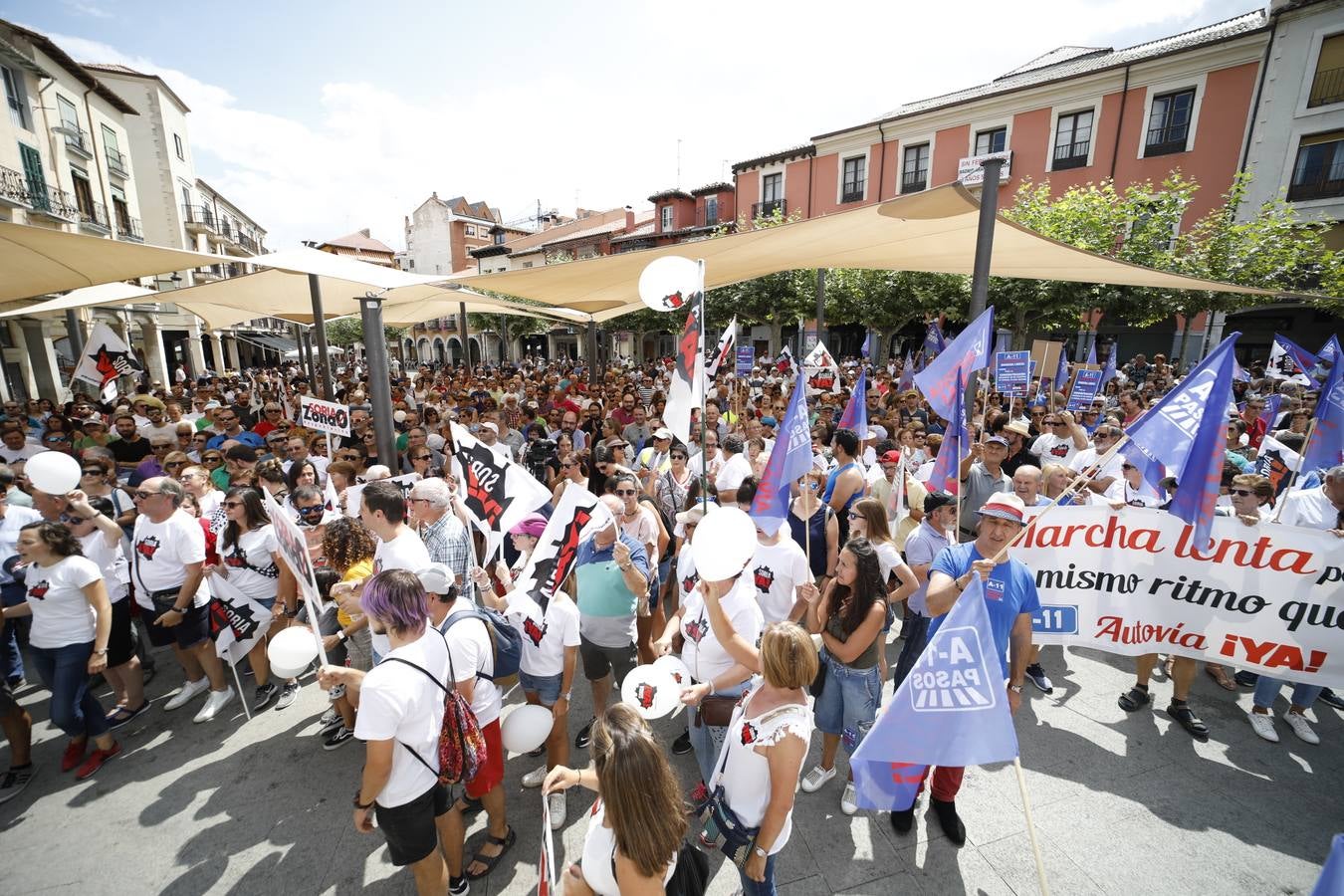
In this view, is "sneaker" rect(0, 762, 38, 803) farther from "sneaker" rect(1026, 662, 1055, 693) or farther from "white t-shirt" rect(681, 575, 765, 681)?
"sneaker" rect(1026, 662, 1055, 693)

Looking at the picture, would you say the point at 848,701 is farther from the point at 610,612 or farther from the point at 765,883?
the point at 610,612

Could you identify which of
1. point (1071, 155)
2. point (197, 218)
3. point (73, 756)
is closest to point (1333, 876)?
point (73, 756)

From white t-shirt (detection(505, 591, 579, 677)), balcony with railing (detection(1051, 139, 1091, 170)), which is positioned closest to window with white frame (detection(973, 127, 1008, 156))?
balcony with railing (detection(1051, 139, 1091, 170))

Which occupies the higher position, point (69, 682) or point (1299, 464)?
point (1299, 464)

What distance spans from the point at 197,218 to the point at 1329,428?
1960 inches

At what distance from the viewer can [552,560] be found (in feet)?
11.0

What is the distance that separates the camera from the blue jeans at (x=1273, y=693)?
397cm

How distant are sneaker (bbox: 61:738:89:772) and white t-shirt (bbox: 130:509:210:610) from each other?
2.98 ft

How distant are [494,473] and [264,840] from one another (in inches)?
95.8

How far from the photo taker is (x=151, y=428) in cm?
799

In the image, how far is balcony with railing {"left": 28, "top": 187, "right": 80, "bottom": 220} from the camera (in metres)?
19.3

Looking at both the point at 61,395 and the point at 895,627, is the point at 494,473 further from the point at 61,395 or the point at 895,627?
Result: the point at 61,395

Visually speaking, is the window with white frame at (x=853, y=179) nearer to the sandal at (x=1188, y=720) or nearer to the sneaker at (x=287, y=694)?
the sandal at (x=1188, y=720)

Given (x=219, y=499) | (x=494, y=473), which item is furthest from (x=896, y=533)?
(x=219, y=499)
